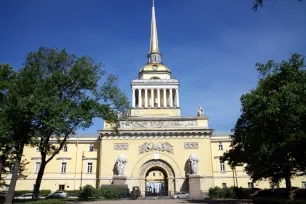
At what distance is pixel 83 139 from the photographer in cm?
4434

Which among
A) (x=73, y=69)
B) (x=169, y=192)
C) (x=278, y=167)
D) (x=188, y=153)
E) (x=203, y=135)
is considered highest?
(x=73, y=69)

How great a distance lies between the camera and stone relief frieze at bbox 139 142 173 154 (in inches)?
1567

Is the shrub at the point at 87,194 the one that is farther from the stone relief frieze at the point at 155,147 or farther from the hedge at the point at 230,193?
the hedge at the point at 230,193

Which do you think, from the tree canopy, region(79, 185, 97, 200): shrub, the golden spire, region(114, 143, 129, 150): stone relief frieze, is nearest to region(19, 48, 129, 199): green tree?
the tree canopy

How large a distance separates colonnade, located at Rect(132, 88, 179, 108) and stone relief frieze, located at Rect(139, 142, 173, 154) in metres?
8.96

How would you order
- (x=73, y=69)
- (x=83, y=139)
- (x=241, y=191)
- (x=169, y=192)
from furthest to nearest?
(x=83, y=139) < (x=169, y=192) < (x=241, y=191) < (x=73, y=69)

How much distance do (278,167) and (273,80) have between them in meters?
7.16

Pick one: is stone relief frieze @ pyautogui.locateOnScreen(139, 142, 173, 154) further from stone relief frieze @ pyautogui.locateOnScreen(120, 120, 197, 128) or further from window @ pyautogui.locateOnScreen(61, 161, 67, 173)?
window @ pyautogui.locateOnScreen(61, 161, 67, 173)

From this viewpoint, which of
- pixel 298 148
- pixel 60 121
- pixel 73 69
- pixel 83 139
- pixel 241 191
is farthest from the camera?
pixel 83 139

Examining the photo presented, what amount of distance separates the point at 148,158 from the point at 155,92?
13.6 meters

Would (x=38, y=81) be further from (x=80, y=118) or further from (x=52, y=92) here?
(x=80, y=118)

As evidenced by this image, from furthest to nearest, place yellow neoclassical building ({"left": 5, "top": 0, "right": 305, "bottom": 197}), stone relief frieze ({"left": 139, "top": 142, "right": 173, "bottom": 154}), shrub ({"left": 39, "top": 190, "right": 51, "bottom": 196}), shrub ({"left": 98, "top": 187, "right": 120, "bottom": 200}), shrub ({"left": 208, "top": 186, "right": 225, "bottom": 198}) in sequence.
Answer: stone relief frieze ({"left": 139, "top": 142, "right": 173, "bottom": 154}) < shrub ({"left": 39, "top": 190, "right": 51, "bottom": 196}) < yellow neoclassical building ({"left": 5, "top": 0, "right": 305, "bottom": 197}) < shrub ({"left": 208, "top": 186, "right": 225, "bottom": 198}) < shrub ({"left": 98, "top": 187, "right": 120, "bottom": 200})

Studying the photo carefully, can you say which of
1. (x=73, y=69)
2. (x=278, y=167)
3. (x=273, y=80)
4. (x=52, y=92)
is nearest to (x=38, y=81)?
(x=52, y=92)

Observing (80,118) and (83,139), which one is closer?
(80,118)
